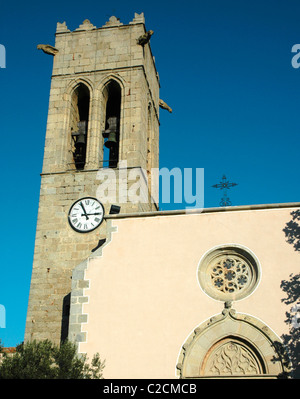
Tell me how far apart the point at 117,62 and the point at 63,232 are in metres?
5.94

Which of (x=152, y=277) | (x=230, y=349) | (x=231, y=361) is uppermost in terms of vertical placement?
(x=152, y=277)

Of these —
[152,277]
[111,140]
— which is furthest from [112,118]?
[152,277]

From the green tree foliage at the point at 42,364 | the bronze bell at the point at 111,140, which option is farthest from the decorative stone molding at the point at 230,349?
the bronze bell at the point at 111,140

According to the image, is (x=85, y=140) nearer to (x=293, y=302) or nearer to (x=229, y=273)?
(x=229, y=273)

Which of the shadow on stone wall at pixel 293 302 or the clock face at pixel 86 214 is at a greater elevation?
the clock face at pixel 86 214

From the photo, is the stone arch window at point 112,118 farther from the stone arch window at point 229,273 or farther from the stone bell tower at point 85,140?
the stone arch window at point 229,273

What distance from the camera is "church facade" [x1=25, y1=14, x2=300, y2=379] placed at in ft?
40.0

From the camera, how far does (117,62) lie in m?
18.3

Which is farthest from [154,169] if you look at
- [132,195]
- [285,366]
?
[285,366]

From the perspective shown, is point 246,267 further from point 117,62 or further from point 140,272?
point 117,62

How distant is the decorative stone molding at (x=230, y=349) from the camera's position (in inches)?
467

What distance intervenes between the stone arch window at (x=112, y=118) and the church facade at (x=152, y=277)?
25.4 inches

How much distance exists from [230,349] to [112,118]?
342 inches

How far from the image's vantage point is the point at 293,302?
12211 mm
